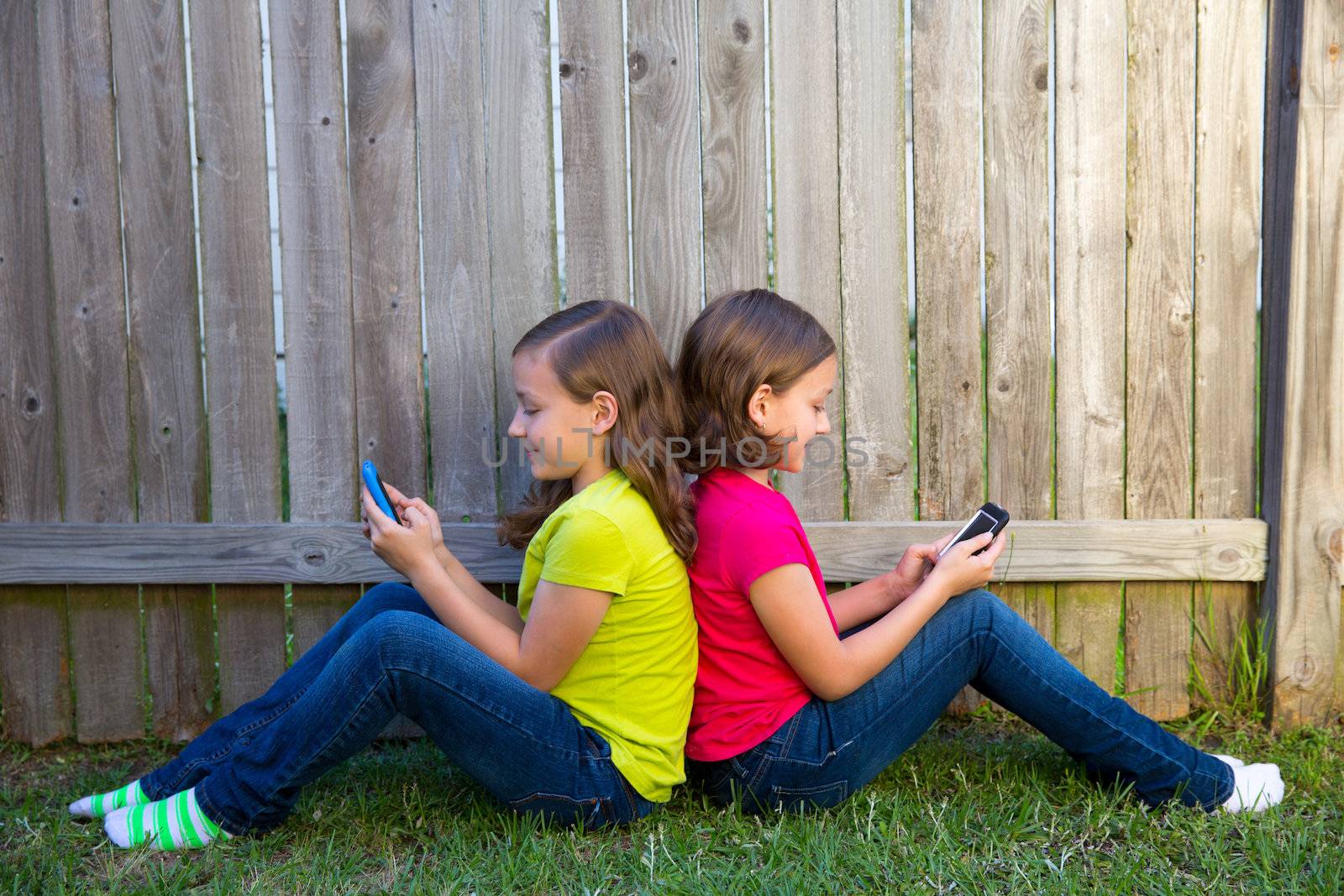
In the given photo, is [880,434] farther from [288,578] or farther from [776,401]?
[288,578]

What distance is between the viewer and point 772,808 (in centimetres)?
215

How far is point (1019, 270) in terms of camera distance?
2.62m

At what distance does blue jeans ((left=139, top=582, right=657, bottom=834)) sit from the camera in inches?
77.5

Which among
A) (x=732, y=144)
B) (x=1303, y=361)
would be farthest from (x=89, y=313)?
(x=1303, y=361)

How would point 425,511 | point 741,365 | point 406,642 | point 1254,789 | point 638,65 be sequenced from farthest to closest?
point 638,65, point 425,511, point 1254,789, point 741,365, point 406,642

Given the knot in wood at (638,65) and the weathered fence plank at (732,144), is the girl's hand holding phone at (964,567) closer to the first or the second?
the weathered fence plank at (732,144)

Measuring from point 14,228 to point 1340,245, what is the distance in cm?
325

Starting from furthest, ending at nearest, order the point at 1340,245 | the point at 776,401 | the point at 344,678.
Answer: the point at 1340,245, the point at 776,401, the point at 344,678

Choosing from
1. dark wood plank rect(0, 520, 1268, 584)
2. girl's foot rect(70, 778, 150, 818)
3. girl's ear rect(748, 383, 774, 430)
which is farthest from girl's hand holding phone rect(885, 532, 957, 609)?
girl's foot rect(70, 778, 150, 818)

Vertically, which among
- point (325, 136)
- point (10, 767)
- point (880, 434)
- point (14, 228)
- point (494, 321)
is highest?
point (325, 136)

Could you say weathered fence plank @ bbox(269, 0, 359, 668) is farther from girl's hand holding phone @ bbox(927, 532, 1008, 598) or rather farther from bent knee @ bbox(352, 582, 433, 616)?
girl's hand holding phone @ bbox(927, 532, 1008, 598)

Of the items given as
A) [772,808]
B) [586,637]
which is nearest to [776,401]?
[586,637]

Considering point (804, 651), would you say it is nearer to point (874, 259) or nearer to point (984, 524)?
point (984, 524)

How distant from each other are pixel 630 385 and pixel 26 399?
1613mm
